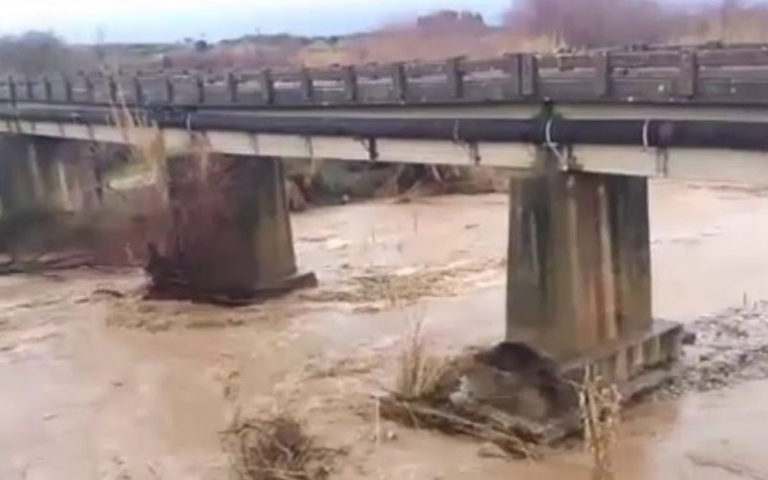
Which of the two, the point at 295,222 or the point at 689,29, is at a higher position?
the point at 689,29

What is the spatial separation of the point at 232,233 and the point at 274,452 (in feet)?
45.8

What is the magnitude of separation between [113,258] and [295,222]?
7650 mm

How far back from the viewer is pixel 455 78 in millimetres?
20922

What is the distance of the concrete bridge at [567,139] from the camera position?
54.7ft

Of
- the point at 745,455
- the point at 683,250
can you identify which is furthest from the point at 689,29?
the point at 745,455

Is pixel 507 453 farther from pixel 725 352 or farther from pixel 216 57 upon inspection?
pixel 216 57

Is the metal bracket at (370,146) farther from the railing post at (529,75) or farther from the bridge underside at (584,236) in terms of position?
the railing post at (529,75)

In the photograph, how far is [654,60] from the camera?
58.0ft

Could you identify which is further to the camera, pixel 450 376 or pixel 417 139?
pixel 417 139

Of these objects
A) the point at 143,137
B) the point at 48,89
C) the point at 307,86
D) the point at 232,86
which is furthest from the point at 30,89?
the point at 307,86

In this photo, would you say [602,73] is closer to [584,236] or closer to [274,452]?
[584,236]

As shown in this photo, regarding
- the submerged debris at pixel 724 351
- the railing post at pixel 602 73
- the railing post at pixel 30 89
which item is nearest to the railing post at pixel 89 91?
the railing post at pixel 30 89

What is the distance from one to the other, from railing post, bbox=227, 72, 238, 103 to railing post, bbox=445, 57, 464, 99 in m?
8.10

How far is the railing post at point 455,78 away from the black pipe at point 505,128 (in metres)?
0.49
